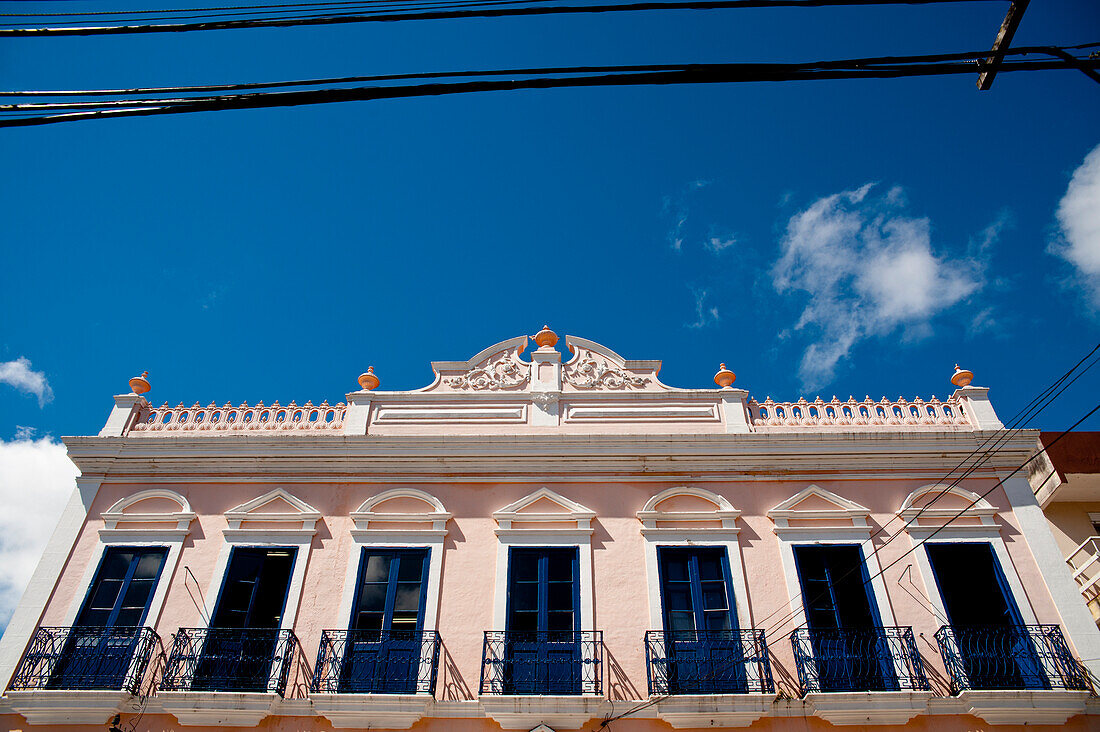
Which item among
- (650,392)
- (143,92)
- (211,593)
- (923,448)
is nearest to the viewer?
(143,92)

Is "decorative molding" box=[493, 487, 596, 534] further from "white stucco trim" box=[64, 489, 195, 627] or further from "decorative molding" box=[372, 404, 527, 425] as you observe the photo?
"white stucco trim" box=[64, 489, 195, 627]

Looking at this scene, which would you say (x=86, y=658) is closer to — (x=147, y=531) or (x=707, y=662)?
(x=147, y=531)

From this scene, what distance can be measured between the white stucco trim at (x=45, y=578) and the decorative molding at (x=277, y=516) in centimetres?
213

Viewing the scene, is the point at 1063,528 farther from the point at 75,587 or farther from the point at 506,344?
the point at 75,587

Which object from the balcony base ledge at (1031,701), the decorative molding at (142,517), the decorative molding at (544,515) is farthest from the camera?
the decorative molding at (142,517)

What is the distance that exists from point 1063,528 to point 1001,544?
214 centimetres

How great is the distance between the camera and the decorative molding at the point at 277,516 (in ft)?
34.7

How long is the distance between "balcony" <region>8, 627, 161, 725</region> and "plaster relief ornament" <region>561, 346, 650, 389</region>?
6.65 metres

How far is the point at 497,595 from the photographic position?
983cm

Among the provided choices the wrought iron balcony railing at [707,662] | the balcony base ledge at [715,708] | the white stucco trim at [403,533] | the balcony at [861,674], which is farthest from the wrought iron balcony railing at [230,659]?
the balcony at [861,674]

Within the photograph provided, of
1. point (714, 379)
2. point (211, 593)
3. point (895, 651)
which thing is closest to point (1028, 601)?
point (895, 651)

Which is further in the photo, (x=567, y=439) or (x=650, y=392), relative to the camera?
(x=650, y=392)

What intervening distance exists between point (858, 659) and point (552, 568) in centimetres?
384

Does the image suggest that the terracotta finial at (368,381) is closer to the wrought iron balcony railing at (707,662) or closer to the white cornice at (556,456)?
the white cornice at (556,456)
